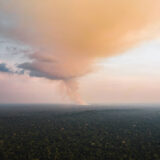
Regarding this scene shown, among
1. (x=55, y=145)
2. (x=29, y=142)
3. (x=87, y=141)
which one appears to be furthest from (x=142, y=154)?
(x=29, y=142)

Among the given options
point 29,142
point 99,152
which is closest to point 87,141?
point 99,152

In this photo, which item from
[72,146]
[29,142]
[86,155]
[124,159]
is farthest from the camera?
[29,142]

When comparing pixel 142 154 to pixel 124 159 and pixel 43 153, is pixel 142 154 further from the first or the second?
pixel 43 153

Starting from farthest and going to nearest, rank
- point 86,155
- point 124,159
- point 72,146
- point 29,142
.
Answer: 1. point 29,142
2. point 72,146
3. point 86,155
4. point 124,159

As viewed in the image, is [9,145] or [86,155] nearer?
[86,155]

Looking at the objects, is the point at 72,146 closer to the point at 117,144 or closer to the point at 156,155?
the point at 117,144

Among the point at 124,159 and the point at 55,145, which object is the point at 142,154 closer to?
the point at 124,159

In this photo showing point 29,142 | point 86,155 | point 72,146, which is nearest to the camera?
point 86,155

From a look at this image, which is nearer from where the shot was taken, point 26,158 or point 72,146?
point 26,158

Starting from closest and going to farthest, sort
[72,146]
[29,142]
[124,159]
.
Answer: [124,159]
[72,146]
[29,142]
